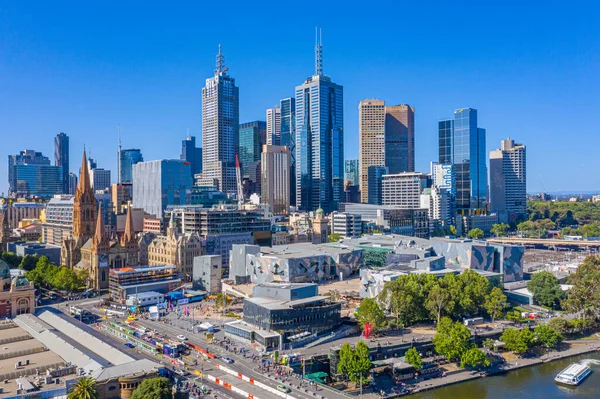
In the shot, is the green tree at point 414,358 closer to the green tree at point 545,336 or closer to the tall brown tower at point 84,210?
the green tree at point 545,336

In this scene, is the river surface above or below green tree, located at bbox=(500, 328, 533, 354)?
below

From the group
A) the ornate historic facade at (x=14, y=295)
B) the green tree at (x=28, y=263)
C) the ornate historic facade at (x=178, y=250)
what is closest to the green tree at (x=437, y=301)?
the ornate historic facade at (x=14, y=295)

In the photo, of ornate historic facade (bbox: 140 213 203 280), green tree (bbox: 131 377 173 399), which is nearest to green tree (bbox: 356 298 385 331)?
green tree (bbox: 131 377 173 399)

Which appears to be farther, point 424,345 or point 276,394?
point 424,345

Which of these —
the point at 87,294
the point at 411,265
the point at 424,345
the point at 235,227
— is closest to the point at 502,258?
the point at 411,265

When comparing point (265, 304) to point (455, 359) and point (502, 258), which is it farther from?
point (502, 258)

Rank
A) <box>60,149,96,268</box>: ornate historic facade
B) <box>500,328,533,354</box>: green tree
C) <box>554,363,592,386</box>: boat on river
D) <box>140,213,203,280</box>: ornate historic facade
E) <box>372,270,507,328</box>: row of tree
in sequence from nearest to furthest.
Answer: <box>554,363,592,386</box>: boat on river < <box>500,328,533,354</box>: green tree < <box>372,270,507,328</box>: row of tree < <box>140,213,203,280</box>: ornate historic facade < <box>60,149,96,268</box>: ornate historic facade

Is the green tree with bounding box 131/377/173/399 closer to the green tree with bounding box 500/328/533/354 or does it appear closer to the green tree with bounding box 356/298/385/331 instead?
the green tree with bounding box 356/298/385/331
